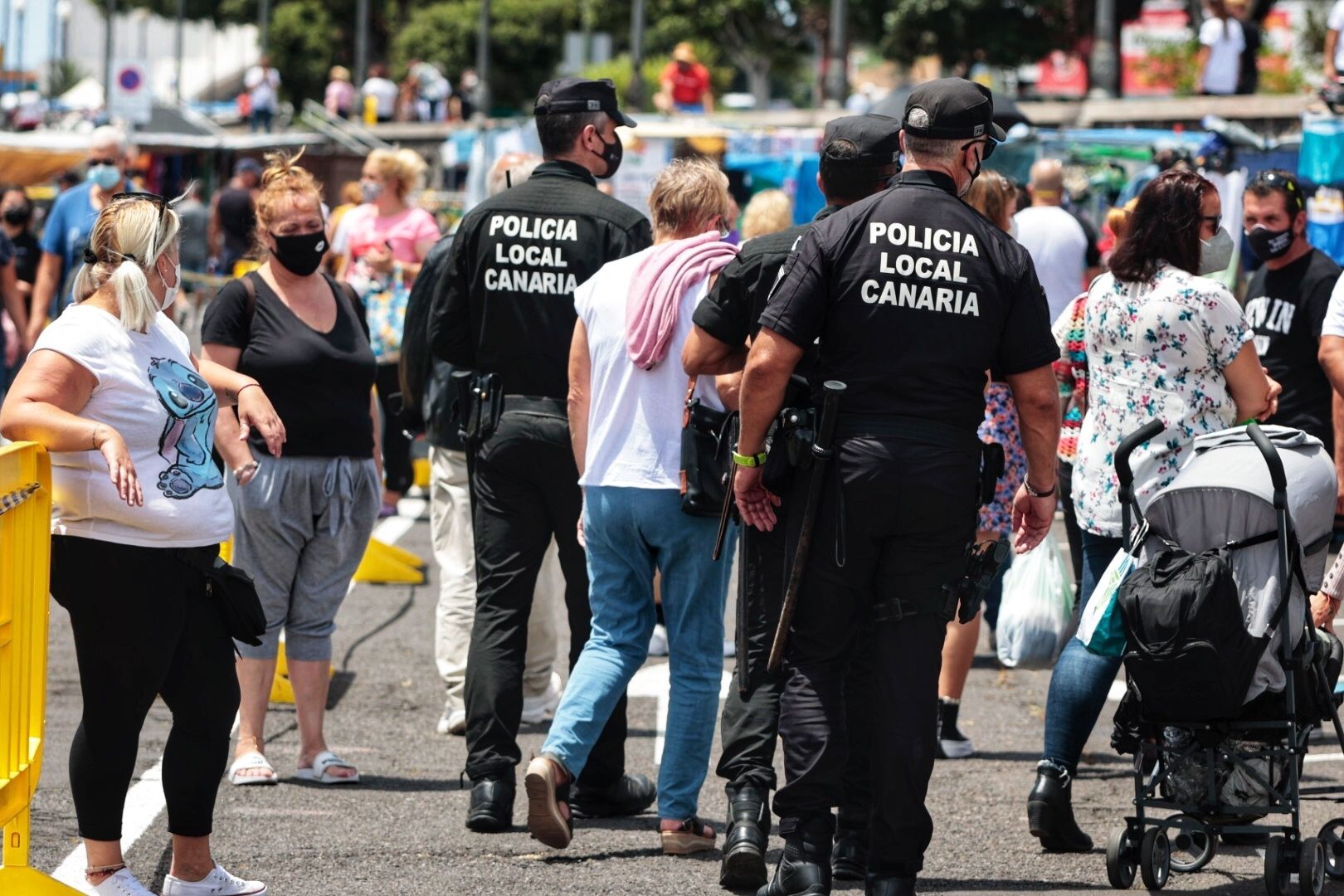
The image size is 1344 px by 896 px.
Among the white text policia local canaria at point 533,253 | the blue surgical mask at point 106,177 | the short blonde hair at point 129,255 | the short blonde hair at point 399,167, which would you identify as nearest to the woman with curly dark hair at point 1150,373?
the white text policia local canaria at point 533,253

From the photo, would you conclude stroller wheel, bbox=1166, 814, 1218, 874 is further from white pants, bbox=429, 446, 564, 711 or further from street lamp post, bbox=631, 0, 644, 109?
street lamp post, bbox=631, 0, 644, 109

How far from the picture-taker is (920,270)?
4.59 m

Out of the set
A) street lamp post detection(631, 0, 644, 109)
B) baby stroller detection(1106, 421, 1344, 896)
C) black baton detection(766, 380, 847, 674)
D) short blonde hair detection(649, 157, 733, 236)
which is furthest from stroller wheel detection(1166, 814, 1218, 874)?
street lamp post detection(631, 0, 644, 109)

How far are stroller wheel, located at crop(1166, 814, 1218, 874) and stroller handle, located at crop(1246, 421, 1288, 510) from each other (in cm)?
88

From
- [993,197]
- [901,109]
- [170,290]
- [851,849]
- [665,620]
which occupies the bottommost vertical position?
[851,849]

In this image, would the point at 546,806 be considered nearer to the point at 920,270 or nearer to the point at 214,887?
the point at 214,887

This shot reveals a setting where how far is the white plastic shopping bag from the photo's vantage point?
662 centimetres

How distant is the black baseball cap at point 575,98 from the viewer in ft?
19.5

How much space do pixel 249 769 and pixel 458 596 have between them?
1269 millimetres

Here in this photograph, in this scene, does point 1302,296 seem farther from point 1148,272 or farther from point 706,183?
point 706,183

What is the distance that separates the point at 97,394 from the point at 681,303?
1621 mm

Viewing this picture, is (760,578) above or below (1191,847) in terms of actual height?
above

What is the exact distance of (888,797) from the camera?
4.71 m

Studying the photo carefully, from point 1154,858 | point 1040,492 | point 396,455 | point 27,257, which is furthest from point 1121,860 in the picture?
point 27,257
